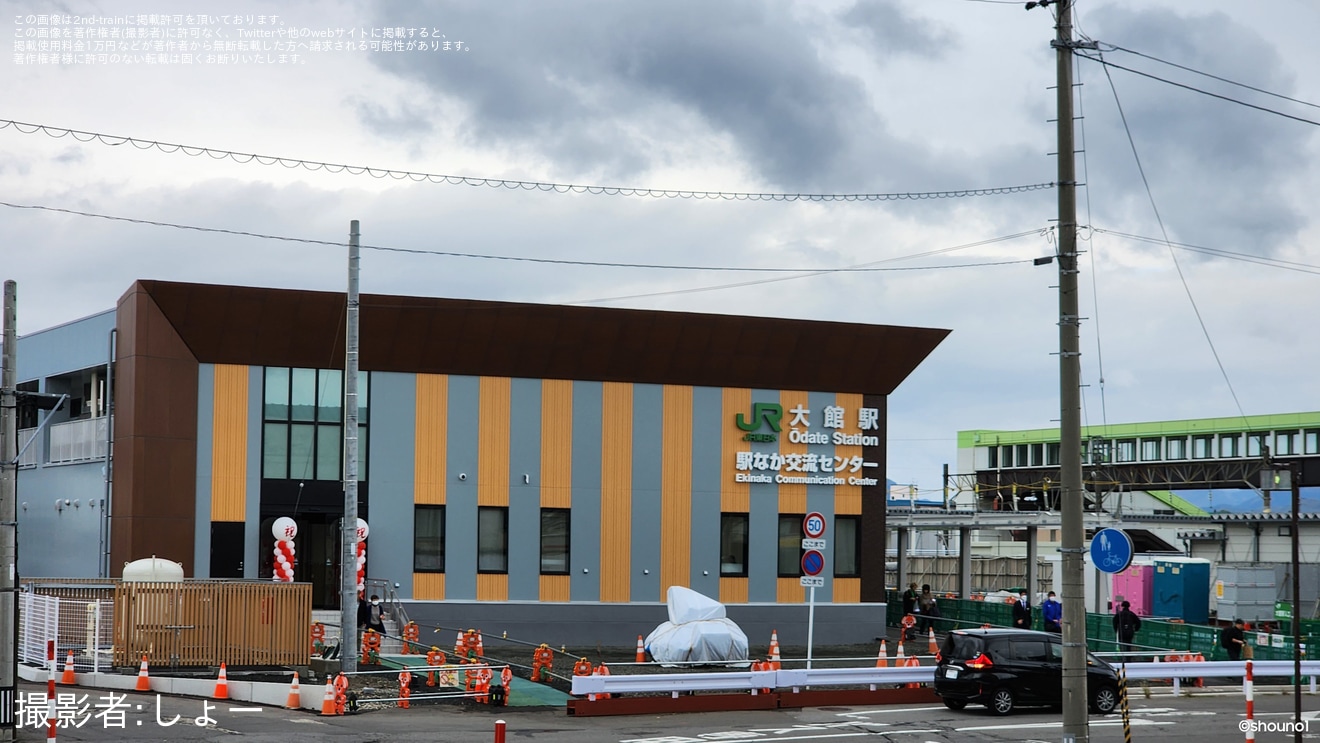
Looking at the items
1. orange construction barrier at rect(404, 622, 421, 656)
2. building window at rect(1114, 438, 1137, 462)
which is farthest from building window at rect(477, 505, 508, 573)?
building window at rect(1114, 438, 1137, 462)

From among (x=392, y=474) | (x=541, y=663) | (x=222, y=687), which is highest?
(x=392, y=474)

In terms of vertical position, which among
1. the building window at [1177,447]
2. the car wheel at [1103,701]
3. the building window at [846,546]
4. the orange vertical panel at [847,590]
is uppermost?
the building window at [1177,447]

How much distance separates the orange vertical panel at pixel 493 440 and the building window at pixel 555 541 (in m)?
1.37

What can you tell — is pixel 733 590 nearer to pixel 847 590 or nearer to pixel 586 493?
pixel 847 590

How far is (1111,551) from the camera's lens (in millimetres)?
15695

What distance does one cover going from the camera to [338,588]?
122 ft

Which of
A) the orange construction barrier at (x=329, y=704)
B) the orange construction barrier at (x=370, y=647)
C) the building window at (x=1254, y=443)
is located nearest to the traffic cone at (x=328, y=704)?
the orange construction barrier at (x=329, y=704)

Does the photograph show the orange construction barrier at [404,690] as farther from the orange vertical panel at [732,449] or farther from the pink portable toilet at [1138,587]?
the pink portable toilet at [1138,587]

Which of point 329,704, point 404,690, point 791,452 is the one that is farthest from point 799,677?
point 791,452

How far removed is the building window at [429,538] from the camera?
123 feet

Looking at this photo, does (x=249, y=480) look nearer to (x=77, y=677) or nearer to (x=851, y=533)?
(x=77, y=677)

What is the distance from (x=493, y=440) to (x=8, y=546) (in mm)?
21060

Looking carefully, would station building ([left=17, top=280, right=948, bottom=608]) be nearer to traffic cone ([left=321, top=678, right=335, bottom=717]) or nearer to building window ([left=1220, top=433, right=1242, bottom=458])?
traffic cone ([left=321, top=678, right=335, bottom=717])

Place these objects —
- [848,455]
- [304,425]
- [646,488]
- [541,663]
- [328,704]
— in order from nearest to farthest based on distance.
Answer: [328,704]
[541,663]
[304,425]
[646,488]
[848,455]
